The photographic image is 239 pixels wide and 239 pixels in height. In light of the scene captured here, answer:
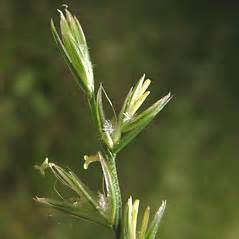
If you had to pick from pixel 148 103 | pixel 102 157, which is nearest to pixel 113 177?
pixel 102 157

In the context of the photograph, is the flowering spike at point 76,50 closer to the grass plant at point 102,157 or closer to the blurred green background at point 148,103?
the grass plant at point 102,157

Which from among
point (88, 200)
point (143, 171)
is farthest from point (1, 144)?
point (88, 200)

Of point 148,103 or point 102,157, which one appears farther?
point 148,103

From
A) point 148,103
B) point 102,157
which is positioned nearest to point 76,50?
point 102,157

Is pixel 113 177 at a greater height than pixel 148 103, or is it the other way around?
pixel 113 177

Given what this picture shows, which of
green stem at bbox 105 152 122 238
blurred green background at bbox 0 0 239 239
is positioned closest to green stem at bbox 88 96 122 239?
green stem at bbox 105 152 122 238

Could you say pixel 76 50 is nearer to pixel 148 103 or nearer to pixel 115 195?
pixel 115 195

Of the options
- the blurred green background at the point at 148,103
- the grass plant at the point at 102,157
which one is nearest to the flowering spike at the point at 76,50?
the grass plant at the point at 102,157

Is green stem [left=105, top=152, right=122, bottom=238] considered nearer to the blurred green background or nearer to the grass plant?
the grass plant

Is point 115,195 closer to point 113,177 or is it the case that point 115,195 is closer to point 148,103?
point 113,177
